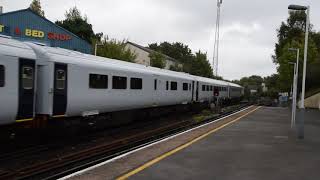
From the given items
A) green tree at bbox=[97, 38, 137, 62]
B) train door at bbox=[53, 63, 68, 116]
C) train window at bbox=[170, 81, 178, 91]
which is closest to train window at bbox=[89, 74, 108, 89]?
train door at bbox=[53, 63, 68, 116]

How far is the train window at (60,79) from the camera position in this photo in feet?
48.5

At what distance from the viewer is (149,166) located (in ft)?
36.7

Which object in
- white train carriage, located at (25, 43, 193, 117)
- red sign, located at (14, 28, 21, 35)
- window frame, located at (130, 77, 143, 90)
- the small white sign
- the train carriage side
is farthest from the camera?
red sign, located at (14, 28, 21, 35)

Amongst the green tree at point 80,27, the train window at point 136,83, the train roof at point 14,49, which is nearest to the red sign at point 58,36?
the green tree at point 80,27

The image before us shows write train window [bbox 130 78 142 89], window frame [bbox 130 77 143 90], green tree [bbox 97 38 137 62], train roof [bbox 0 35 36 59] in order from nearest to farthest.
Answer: train roof [bbox 0 35 36 59], window frame [bbox 130 77 143 90], train window [bbox 130 78 142 89], green tree [bbox 97 38 137 62]

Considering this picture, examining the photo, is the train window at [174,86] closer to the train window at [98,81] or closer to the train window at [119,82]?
the train window at [119,82]

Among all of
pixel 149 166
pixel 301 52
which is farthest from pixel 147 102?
pixel 301 52

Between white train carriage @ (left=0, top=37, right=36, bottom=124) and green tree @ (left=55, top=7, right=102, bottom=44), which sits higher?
green tree @ (left=55, top=7, right=102, bottom=44)

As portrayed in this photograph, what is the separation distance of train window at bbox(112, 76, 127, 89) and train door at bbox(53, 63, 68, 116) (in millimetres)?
4080

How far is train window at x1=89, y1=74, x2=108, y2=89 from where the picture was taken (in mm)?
17156

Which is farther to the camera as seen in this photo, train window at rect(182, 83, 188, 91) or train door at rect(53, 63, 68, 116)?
train window at rect(182, 83, 188, 91)

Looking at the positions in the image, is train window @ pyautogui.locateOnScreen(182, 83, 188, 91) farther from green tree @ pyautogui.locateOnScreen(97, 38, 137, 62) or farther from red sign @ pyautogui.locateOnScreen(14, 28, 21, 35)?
green tree @ pyautogui.locateOnScreen(97, 38, 137, 62)

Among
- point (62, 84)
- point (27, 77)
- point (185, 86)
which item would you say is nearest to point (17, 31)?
point (185, 86)

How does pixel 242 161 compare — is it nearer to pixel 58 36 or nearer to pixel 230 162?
pixel 230 162
